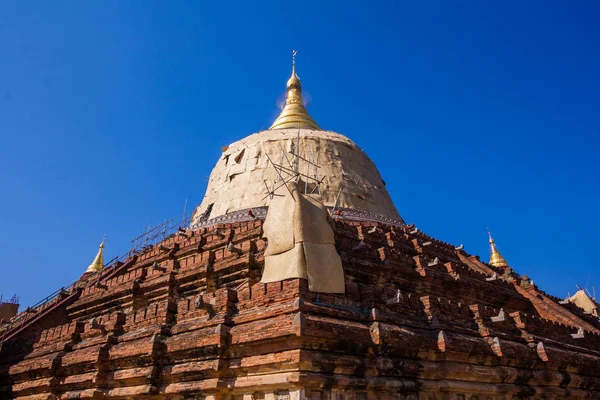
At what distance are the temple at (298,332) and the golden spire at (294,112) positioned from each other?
1778 cm

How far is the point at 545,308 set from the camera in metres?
18.4

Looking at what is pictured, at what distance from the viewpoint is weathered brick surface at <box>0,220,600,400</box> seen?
8.59 metres

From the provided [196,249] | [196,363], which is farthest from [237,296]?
[196,249]

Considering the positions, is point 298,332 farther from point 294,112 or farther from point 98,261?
point 98,261

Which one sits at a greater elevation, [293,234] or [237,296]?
[293,234]

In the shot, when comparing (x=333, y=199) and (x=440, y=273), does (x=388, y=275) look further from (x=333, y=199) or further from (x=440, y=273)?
(x=333, y=199)

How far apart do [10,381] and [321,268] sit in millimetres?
10663

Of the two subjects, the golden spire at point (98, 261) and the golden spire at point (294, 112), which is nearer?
the golden spire at point (294, 112)

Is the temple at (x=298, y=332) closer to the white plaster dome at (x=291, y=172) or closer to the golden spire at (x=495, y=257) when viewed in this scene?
the white plaster dome at (x=291, y=172)

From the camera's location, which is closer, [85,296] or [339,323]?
[339,323]

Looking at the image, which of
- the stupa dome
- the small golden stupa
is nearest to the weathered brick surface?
the stupa dome

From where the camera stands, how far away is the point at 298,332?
26.6ft

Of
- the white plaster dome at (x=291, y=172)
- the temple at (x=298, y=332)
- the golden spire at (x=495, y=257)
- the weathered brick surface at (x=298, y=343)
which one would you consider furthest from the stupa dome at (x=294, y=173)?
the golden spire at (x=495, y=257)

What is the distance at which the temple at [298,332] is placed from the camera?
8703 millimetres
